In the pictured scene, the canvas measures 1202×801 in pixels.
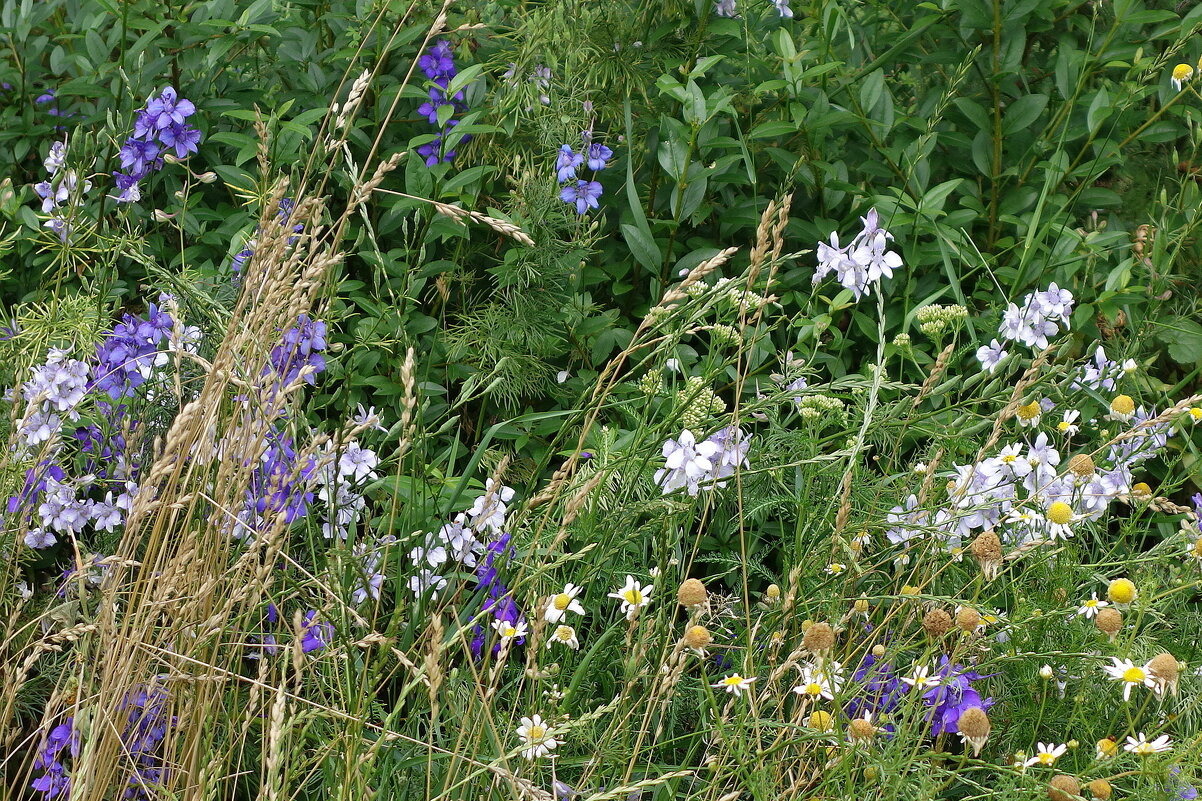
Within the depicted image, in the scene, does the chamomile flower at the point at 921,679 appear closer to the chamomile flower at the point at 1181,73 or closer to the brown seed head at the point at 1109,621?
the brown seed head at the point at 1109,621

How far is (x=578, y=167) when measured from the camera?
2350 millimetres

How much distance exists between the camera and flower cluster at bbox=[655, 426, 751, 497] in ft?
5.51

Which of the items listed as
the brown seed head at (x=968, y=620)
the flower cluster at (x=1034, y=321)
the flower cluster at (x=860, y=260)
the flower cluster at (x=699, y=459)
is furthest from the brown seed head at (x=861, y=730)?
the flower cluster at (x=1034, y=321)

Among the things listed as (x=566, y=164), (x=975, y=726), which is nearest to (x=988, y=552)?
(x=975, y=726)

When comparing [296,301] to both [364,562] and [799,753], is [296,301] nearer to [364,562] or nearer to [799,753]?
[364,562]

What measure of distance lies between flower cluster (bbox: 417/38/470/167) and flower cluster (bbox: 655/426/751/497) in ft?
3.31

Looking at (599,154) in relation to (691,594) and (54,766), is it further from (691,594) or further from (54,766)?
(54,766)

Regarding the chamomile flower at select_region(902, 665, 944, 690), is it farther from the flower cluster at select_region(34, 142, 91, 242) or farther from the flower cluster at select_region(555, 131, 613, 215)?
the flower cluster at select_region(34, 142, 91, 242)

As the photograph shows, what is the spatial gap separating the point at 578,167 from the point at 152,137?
2.94 ft

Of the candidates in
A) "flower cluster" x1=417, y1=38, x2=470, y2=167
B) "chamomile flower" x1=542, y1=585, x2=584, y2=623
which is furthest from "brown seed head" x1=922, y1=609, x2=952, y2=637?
"flower cluster" x1=417, y1=38, x2=470, y2=167

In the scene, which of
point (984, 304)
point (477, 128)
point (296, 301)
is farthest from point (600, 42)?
point (296, 301)

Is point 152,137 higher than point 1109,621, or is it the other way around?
point 152,137

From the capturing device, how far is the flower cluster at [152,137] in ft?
7.45

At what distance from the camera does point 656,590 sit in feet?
5.59
